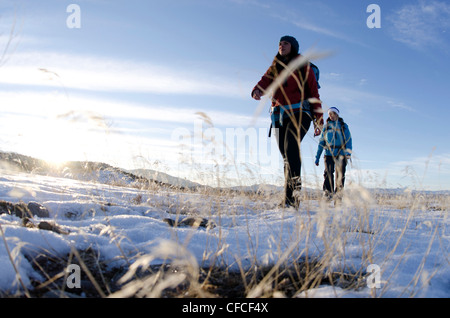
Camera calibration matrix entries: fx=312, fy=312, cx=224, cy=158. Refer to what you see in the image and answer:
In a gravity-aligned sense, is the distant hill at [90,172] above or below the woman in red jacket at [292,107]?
below

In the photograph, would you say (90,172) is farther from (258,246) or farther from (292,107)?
(292,107)

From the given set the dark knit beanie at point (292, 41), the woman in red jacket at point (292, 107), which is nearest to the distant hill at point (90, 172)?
the woman in red jacket at point (292, 107)

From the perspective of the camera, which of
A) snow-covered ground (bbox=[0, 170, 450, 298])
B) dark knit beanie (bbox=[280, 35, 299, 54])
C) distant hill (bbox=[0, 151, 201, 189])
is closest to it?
snow-covered ground (bbox=[0, 170, 450, 298])

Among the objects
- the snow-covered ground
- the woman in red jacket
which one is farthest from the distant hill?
the woman in red jacket

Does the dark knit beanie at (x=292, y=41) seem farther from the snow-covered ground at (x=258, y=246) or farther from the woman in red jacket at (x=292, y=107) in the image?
the snow-covered ground at (x=258, y=246)

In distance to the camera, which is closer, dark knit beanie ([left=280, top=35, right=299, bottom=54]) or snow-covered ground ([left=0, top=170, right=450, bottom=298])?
snow-covered ground ([left=0, top=170, right=450, bottom=298])

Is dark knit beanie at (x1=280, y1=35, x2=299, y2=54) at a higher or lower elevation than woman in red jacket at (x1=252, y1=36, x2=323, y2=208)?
higher

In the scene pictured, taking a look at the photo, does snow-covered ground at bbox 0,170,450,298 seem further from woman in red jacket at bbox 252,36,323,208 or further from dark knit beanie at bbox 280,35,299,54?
dark knit beanie at bbox 280,35,299,54

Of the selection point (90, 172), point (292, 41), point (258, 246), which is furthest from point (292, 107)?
point (90, 172)

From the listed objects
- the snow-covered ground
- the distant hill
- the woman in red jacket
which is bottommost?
the snow-covered ground

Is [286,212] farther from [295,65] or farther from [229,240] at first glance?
[295,65]

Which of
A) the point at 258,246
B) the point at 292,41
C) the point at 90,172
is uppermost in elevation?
the point at 292,41
